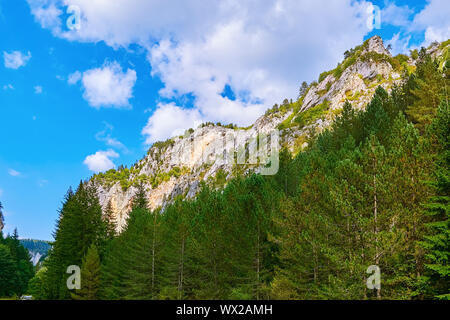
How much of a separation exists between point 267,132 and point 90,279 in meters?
101

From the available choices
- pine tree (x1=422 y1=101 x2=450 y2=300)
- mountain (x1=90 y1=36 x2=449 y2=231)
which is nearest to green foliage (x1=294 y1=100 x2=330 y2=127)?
mountain (x1=90 y1=36 x2=449 y2=231)

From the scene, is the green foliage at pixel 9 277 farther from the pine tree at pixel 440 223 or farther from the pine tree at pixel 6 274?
the pine tree at pixel 440 223

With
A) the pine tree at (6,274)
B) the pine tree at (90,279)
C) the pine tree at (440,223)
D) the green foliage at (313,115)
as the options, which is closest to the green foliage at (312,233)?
the pine tree at (440,223)

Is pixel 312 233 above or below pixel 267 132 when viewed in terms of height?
below

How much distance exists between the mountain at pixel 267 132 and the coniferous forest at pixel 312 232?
19.5m

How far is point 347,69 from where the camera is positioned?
115 metres

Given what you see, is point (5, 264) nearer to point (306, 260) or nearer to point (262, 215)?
point (262, 215)

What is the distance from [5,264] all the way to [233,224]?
191 ft

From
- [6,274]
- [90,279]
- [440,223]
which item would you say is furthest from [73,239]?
[440,223]

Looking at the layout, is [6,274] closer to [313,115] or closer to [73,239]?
[73,239]

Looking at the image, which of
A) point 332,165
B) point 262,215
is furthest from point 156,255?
point 332,165

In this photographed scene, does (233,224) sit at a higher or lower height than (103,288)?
higher

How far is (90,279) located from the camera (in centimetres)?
3347

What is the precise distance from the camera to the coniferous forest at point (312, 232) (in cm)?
1412
